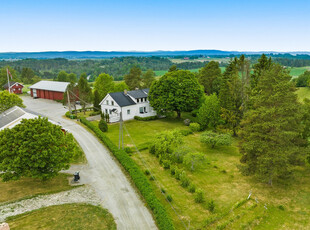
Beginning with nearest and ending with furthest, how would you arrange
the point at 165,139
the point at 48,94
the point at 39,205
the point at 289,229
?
the point at 289,229 → the point at 39,205 → the point at 165,139 → the point at 48,94

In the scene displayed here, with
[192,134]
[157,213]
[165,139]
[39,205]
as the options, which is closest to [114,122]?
[192,134]

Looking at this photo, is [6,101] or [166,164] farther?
[6,101]

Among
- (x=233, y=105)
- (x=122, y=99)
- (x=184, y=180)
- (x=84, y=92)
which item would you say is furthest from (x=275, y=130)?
(x=84, y=92)

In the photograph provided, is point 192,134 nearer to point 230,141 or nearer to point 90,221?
point 230,141

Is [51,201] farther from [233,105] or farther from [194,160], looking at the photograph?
[233,105]

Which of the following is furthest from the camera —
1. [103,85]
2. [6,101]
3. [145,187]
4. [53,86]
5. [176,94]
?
[53,86]

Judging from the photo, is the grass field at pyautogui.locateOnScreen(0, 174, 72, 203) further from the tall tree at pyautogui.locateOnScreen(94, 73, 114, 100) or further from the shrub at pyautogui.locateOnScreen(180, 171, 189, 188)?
the tall tree at pyautogui.locateOnScreen(94, 73, 114, 100)
